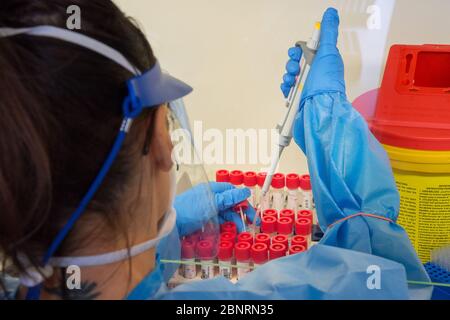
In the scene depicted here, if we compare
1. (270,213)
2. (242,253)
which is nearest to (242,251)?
(242,253)

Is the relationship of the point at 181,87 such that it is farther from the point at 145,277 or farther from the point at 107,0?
the point at 145,277

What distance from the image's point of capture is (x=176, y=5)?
1.67 m

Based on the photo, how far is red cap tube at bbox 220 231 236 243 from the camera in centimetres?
118

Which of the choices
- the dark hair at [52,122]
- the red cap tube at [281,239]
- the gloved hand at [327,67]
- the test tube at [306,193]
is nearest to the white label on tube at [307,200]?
the test tube at [306,193]

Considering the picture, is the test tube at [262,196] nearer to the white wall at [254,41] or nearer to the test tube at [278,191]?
the test tube at [278,191]

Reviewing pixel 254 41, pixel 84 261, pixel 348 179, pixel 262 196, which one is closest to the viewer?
pixel 84 261

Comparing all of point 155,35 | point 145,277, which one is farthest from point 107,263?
point 155,35

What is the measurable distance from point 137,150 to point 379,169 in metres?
0.48

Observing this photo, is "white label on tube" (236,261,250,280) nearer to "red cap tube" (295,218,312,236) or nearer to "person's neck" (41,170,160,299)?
"red cap tube" (295,218,312,236)

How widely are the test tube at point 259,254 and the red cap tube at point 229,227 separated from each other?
0.11 metres

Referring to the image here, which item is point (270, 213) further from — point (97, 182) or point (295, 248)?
point (97, 182)

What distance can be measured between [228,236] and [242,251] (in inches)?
3.2

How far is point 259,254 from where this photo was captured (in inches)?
43.7

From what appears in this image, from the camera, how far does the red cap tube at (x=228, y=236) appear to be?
118cm
